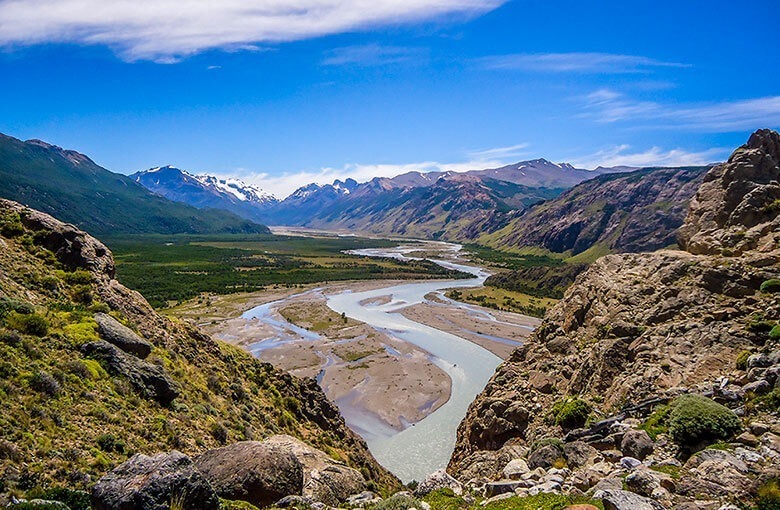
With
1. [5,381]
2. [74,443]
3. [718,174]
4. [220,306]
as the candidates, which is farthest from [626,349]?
[220,306]

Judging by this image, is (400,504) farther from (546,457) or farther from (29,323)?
(29,323)

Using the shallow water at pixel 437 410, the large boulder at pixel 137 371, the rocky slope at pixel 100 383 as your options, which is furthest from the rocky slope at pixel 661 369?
the large boulder at pixel 137 371

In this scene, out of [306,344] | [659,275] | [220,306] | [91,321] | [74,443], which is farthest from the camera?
[220,306]

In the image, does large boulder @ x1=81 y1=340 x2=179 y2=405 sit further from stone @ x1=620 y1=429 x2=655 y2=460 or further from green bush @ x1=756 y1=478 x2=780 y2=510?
green bush @ x1=756 y1=478 x2=780 y2=510

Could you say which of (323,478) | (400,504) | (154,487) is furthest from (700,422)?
(154,487)

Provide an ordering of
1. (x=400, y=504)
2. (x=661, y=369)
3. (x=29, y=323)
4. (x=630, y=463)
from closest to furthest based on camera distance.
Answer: (x=400, y=504)
(x=630, y=463)
(x=29, y=323)
(x=661, y=369)

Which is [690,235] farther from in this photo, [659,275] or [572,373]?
[572,373]
